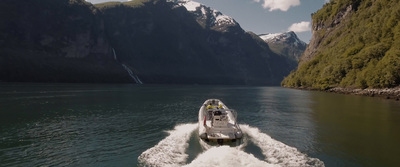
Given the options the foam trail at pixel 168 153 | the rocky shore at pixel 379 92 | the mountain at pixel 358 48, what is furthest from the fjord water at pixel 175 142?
the mountain at pixel 358 48

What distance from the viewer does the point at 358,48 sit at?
371 feet

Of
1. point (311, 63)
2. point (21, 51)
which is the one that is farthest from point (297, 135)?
point (21, 51)

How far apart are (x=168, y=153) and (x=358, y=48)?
117 m

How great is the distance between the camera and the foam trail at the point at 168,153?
19691 millimetres

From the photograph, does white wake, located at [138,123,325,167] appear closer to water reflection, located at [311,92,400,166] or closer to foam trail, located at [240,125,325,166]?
foam trail, located at [240,125,325,166]

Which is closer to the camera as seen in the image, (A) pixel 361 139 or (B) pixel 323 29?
(A) pixel 361 139

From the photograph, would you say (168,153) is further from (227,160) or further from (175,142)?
(227,160)

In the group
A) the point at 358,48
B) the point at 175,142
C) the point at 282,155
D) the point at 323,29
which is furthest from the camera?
the point at 323,29

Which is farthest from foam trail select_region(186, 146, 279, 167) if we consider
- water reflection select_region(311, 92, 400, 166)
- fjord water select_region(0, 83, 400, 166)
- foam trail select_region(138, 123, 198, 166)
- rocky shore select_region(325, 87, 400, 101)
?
rocky shore select_region(325, 87, 400, 101)

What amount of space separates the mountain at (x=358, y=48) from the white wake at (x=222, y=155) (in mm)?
74358

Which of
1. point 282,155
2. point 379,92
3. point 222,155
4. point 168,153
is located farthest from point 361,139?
point 379,92

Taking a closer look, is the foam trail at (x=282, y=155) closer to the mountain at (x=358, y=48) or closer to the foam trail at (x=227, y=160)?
the foam trail at (x=227, y=160)

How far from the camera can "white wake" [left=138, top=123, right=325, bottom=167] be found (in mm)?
17906

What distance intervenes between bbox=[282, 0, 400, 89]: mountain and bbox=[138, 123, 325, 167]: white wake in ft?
244
